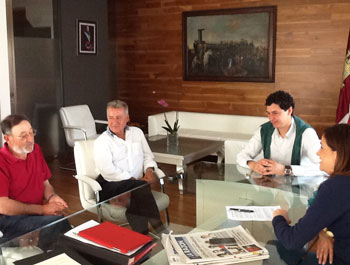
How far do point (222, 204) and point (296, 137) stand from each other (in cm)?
92

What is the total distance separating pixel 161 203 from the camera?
2693mm

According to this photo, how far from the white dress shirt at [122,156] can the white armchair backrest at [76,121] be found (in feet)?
7.86

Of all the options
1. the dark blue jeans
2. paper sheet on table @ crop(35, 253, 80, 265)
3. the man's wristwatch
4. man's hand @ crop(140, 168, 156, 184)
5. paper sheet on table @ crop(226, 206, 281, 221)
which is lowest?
the dark blue jeans

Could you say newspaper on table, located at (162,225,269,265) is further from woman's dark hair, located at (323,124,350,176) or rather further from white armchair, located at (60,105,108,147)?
white armchair, located at (60,105,108,147)

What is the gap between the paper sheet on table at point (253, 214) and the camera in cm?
227

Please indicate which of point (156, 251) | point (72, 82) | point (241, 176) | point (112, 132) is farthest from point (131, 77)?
point (156, 251)

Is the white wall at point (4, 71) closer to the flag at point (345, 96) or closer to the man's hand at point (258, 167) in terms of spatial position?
the man's hand at point (258, 167)

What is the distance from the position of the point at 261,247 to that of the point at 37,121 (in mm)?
4996

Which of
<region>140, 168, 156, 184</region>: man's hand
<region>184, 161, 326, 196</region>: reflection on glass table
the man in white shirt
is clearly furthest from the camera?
<region>140, 168, 156, 184</region>: man's hand

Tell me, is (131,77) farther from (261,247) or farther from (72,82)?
(261,247)

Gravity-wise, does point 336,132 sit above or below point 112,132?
above

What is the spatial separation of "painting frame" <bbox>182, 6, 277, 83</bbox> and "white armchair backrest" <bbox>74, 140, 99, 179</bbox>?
3658 millimetres

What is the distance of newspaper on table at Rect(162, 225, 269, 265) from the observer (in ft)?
5.86

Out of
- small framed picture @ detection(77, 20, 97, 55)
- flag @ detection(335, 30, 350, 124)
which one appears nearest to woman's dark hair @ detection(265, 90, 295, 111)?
flag @ detection(335, 30, 350, 124)
